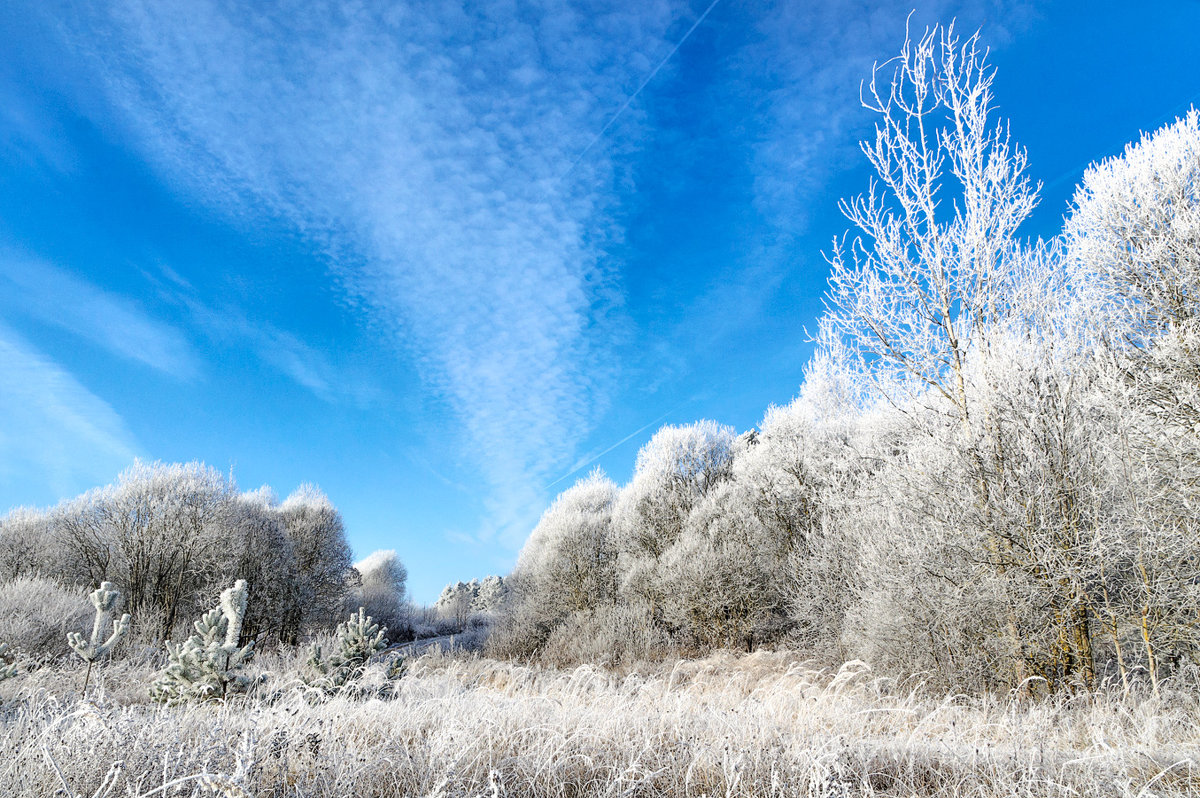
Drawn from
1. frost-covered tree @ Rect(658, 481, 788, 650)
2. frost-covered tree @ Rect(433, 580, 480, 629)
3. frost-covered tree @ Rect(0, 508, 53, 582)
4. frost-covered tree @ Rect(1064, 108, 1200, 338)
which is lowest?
frost-covered tree @ Rect(433, 580, 480, 629)

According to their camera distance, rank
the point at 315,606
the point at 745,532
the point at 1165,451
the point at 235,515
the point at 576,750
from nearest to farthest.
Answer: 1. the point at 576,750
2. the point at 1165,451
3. the point at 745,532
4. the point at 235,515
5. the point at 315,606

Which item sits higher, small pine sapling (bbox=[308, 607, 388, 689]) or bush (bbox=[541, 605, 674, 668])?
small pine sapling (bbox=[308, 607, 388, 689])

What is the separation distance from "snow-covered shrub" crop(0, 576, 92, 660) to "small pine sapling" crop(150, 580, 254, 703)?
8.71 meters

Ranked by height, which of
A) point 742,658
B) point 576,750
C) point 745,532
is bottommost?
point 742,658

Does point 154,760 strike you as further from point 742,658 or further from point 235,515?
point 235,515

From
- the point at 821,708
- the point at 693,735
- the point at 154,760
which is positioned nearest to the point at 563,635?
the point at 821,708

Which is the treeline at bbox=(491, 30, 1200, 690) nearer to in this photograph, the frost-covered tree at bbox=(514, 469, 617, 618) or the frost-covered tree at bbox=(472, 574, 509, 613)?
the frost-covered tree at bbox=(514, 469, 617, 618)

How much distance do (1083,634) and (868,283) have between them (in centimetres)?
516

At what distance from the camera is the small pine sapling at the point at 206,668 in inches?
204

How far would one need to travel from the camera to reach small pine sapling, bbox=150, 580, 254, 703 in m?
5.18

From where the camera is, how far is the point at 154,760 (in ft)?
8.89

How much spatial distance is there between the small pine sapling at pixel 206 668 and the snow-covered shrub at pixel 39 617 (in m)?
8.71

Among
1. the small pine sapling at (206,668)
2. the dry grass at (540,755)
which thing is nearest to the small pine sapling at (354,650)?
the small pine sapling at (206,668)

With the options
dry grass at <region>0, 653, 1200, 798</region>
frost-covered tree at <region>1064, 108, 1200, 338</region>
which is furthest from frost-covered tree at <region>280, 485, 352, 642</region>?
frost-covered tree at <region>1064, 108, 1200, 338</region>
